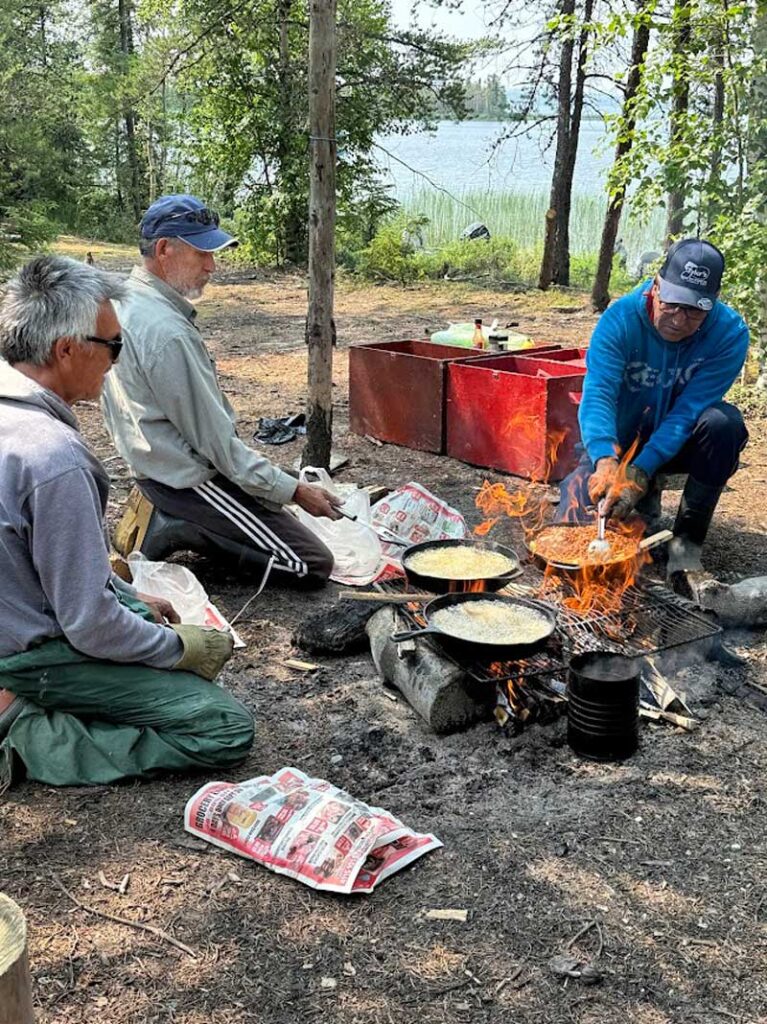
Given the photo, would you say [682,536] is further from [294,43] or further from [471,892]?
[294,43]

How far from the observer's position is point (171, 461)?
14.9 feet

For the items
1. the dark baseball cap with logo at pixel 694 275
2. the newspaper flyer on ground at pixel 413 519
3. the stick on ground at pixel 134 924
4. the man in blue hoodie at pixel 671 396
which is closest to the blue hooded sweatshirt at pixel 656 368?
the man in blue hoodie at pixel 671 396

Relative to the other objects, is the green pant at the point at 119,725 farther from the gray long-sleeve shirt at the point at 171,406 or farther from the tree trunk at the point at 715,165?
the tree trunk at the point at 715,165

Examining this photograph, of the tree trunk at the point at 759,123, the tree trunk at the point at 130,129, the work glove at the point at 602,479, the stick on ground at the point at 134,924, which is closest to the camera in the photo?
the stick on ground at the point at 134,924

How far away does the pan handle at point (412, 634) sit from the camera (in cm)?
343

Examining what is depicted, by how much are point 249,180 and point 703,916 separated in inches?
679

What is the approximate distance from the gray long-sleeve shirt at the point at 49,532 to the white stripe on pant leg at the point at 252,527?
164 cm

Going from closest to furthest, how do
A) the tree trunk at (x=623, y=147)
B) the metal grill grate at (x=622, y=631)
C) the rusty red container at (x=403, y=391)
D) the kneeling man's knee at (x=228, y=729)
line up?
the kneeling man's knee at (x=228, y=729)
the metal grill grate at (x=622, y=631)
the rusty red container at (x=403, y=391)
the tree trunk at (x=623, y=147)

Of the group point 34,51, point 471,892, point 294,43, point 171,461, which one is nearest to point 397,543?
point 171,461

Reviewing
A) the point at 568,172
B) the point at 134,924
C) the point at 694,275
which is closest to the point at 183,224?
the point at 694,275

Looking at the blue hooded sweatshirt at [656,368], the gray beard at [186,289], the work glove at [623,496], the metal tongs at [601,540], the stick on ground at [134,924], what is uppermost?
the gray beard at [186,289]

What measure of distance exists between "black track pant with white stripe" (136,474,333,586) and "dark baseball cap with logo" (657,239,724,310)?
2.06 m

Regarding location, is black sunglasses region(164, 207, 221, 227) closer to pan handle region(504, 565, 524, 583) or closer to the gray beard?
the gray beard

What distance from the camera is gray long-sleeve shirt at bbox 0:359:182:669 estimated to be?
8.80ft
